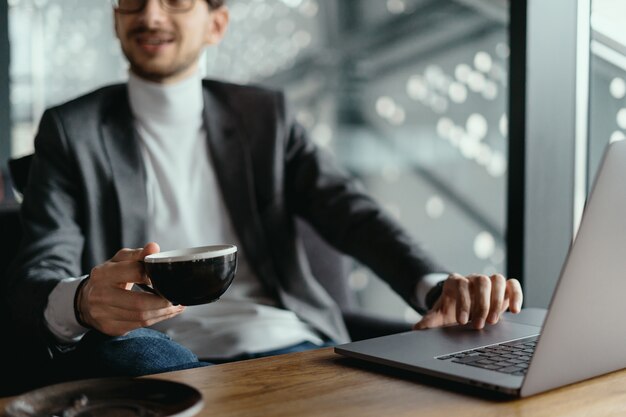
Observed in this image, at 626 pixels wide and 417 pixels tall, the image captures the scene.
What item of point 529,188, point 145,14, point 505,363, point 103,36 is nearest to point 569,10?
point 529,188

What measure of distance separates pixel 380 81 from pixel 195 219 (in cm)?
230

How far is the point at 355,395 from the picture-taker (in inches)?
31.8

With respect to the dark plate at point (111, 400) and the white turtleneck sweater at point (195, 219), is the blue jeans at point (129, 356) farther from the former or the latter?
the white turtleneck sweater at point (195, 219)

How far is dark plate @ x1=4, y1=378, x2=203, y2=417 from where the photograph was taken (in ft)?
2.32

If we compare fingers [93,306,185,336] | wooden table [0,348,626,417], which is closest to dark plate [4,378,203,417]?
wooden table [0,348,626,417]

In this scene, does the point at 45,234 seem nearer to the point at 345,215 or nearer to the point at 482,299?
the point at 345,215

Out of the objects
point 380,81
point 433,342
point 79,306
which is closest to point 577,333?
point 433,342

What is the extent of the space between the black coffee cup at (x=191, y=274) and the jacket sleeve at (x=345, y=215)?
0.67 m

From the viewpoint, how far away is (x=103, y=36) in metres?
3.75

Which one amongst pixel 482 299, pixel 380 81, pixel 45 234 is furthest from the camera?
pixel 380 81

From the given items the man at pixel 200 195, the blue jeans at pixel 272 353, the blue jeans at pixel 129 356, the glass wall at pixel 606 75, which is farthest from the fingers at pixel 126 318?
the glass wall at pixel 606 75

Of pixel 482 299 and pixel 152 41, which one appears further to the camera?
pixel 152 41

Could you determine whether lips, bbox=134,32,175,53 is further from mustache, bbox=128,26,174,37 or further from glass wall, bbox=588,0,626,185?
glass wall, bbox=588,0,626,185

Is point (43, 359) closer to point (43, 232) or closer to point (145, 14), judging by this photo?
point (43, 232)
